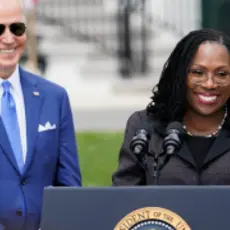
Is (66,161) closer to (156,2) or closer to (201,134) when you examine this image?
(201,134)

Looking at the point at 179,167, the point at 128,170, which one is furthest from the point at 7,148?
the point at 179,167

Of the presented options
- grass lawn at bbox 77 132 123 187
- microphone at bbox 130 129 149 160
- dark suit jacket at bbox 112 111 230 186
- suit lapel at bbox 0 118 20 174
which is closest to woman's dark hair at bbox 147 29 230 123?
dark suit jacket at bbox 112 111 230 186

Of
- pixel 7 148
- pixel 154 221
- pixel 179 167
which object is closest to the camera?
pixel 154 221

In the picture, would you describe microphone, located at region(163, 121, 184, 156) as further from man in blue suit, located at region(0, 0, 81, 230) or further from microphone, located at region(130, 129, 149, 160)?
man in blue suit, located at region(0, 0, 81, 230)

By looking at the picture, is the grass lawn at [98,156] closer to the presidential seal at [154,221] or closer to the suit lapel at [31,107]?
the suit lapel at [31,107]

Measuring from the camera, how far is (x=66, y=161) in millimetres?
5832

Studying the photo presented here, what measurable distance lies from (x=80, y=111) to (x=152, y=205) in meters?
12.9

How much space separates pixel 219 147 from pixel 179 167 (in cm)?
21

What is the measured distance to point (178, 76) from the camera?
5.48 meters

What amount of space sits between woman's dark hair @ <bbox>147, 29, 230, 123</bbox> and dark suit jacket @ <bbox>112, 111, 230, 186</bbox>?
0.13m

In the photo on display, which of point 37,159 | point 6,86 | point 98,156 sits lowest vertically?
point 98,156

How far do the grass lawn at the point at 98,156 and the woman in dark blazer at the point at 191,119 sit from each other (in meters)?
5.88

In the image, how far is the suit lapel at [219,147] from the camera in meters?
5.33

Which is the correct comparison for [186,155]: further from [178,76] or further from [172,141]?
[178,76]
